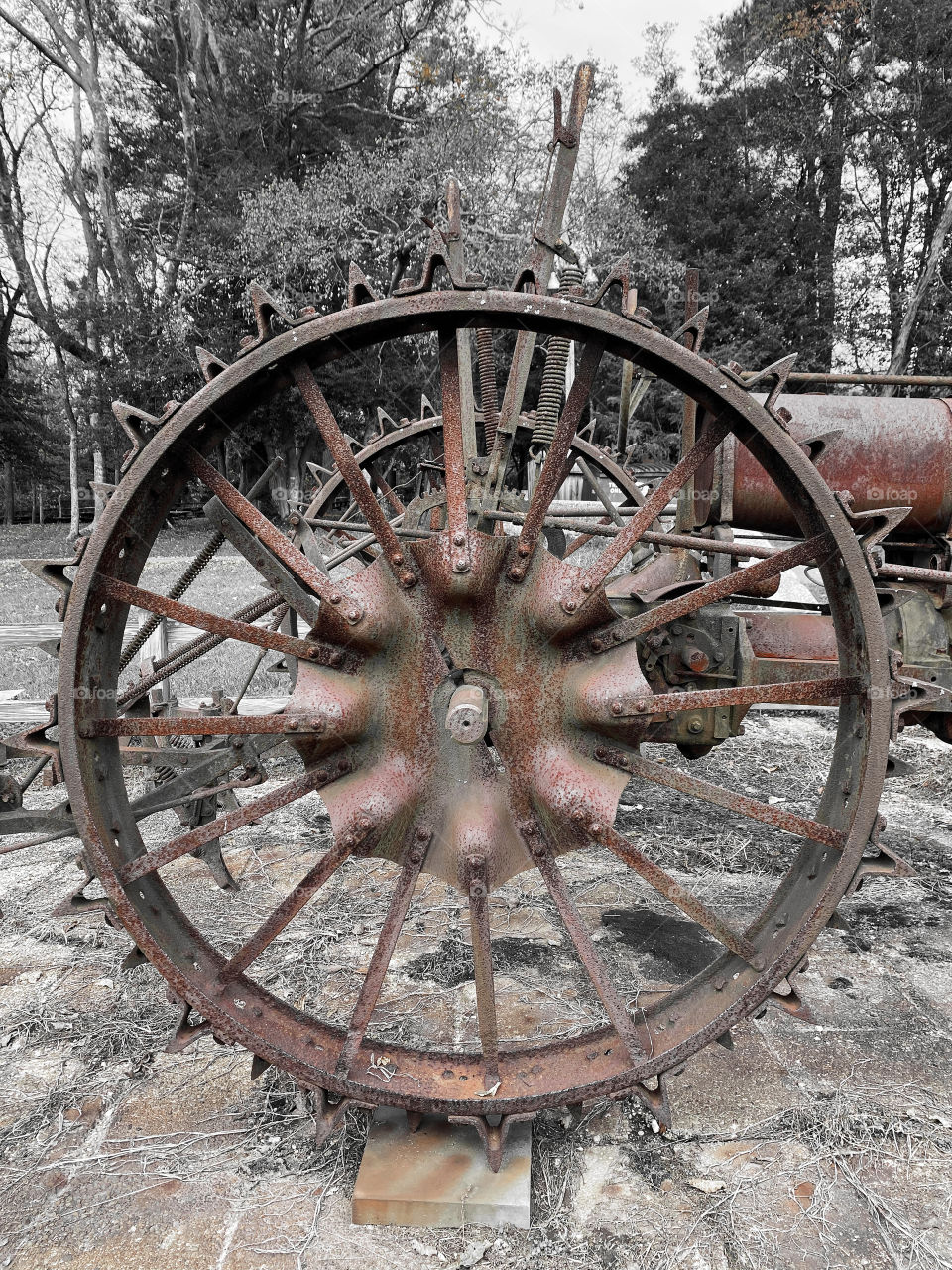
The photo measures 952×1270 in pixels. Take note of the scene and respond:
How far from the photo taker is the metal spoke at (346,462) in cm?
211

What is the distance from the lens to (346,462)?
2121mm

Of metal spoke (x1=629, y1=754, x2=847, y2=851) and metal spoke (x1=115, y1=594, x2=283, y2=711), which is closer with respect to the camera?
metal spoke (x1=629, y1=754, x2=847, y2=851)

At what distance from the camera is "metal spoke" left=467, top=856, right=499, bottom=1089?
2102 mm

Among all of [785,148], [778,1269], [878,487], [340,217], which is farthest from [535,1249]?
[785,148]

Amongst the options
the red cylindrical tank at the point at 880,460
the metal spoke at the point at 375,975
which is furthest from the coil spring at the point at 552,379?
the metal spoke at the point at 375,975

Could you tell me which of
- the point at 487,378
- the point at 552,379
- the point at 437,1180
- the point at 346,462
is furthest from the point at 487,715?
the point at 487,378

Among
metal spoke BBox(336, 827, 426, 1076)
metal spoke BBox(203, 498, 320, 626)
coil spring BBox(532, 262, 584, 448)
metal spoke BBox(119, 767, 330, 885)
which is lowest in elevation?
metal spoke BBox(336, 827, 426, 1076)

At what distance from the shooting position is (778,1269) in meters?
1.97

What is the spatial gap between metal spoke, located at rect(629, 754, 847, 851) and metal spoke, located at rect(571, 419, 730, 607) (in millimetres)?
485

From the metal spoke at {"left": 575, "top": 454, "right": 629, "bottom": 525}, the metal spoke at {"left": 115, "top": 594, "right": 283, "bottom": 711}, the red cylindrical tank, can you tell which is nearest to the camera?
the metal spoke at {"left": 115, "top": 594, "right": 283, "bottom": 711}

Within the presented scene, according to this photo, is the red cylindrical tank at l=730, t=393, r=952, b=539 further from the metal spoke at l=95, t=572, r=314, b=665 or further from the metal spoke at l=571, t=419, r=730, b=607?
the metal spoke at l=95, t=572, r=314, b=665

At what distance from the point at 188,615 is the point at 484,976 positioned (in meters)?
1.18

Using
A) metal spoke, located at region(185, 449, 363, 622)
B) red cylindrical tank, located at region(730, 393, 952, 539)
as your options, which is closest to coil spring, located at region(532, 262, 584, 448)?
red cylindrical tank, located at region(730, 393, 952, 539)

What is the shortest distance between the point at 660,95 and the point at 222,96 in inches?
463
